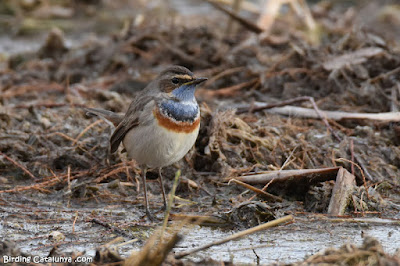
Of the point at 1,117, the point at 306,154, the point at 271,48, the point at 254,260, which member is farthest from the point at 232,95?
the point at 254,260

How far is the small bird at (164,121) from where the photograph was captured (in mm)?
5852

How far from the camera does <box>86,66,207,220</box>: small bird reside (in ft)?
19.2

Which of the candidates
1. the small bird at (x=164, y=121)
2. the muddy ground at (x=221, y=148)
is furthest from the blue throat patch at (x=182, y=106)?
the muddy ground at (x=221, y=148)

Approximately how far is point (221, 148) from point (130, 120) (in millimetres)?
1358

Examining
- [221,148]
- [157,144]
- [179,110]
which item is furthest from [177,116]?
[221,148]

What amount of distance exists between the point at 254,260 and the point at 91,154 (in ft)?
9.94

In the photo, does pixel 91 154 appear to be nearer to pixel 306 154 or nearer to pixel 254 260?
pixel 306 154

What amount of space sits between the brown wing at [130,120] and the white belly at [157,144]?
0.09 metres

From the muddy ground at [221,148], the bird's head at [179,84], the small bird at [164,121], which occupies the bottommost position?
the muddy ground at [221,148]

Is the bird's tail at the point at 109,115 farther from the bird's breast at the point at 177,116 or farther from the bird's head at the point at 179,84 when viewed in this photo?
the bird's breast at the point at 177,116

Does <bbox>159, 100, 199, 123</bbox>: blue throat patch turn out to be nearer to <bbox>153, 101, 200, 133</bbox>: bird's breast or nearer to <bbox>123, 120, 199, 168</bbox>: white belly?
<bbox>153, 101, 200, 133</bbox>: bird's breast

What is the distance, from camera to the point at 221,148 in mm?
7176

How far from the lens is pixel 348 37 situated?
9875 mm

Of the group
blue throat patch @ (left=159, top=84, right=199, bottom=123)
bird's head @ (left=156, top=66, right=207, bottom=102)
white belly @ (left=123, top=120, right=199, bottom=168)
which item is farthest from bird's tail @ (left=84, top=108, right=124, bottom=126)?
blue throat patch @ (left=159, top=84, right=199, bottom=123)
